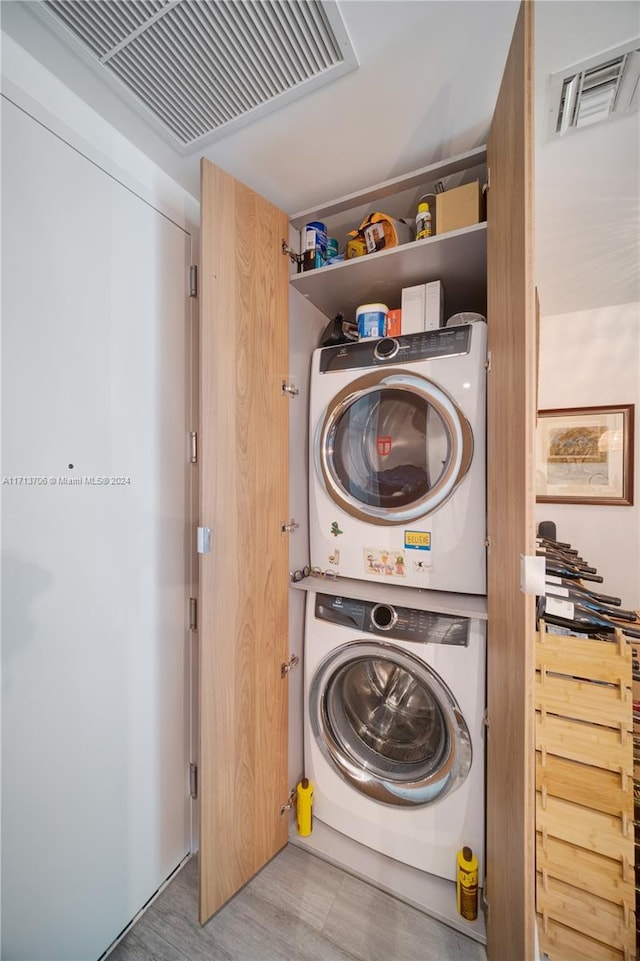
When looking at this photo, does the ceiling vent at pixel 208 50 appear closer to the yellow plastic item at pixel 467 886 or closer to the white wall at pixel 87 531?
the white wall at pixel 87 531

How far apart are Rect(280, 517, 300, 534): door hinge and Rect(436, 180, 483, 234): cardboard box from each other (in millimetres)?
1196

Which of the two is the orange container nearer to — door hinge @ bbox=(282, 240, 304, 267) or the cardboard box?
the cardboard box

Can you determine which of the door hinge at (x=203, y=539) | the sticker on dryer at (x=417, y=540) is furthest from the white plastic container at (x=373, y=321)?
the door hinge at (x=203, y=539)

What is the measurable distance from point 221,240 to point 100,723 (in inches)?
61.4

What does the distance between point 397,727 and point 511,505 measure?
1085mm

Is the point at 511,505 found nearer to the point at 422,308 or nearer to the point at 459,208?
the point at 422,308

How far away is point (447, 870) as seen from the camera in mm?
1178

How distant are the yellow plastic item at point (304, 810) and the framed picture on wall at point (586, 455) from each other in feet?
7.03

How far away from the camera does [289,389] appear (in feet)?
4.73

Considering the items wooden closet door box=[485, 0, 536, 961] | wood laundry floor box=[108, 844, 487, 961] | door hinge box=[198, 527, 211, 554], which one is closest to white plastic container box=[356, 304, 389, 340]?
wooden closet door box=[485, 0, 536, 961]

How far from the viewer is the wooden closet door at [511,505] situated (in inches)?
29.4

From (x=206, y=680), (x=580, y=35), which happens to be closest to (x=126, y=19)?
(x=580, y=35)

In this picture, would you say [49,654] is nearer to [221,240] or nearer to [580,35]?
[221,240]

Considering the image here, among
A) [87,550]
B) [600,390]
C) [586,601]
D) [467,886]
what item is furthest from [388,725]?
[600,390]
